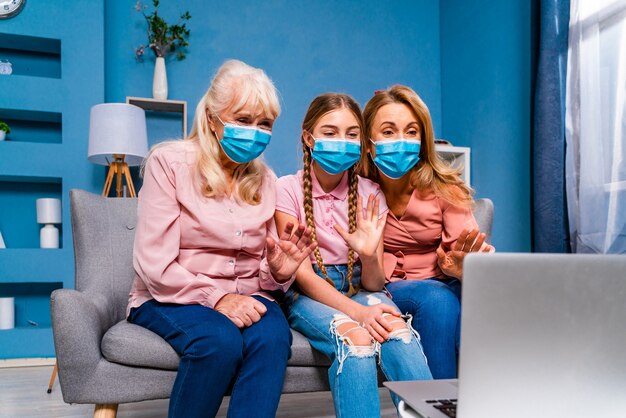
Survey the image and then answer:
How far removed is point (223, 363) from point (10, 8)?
8.19 feet

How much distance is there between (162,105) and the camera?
2928 mm

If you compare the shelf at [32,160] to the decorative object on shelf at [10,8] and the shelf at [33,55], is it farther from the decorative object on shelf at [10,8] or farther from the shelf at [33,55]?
the decorative object on shelf at [10,8]

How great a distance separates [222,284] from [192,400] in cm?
31

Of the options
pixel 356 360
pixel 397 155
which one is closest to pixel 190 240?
pixel 356 360

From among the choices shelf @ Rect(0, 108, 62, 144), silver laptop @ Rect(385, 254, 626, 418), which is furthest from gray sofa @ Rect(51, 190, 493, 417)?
shelf @ Rect(0, 108, 62, 144)

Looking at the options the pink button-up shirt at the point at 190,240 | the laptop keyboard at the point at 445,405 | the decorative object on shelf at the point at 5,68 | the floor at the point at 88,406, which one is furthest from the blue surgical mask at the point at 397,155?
the decorative object on shelf at the point at 5,68

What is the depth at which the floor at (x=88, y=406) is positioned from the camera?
173 cm

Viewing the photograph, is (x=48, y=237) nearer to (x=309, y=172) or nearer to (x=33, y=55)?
(x=33, y=55)

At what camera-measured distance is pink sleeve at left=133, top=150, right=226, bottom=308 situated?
1214 mm

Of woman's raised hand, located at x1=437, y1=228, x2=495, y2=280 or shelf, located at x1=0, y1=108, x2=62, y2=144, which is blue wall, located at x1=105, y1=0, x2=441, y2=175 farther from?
woman's raised hand, located at x1=437, y1=228, x2=495, y2=280

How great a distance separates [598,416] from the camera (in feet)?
1.90

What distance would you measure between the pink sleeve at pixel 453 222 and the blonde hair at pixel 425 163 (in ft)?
0.08

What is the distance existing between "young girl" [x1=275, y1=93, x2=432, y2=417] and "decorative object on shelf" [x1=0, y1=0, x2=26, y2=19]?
2.04 metres

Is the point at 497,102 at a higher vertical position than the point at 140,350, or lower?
higher
